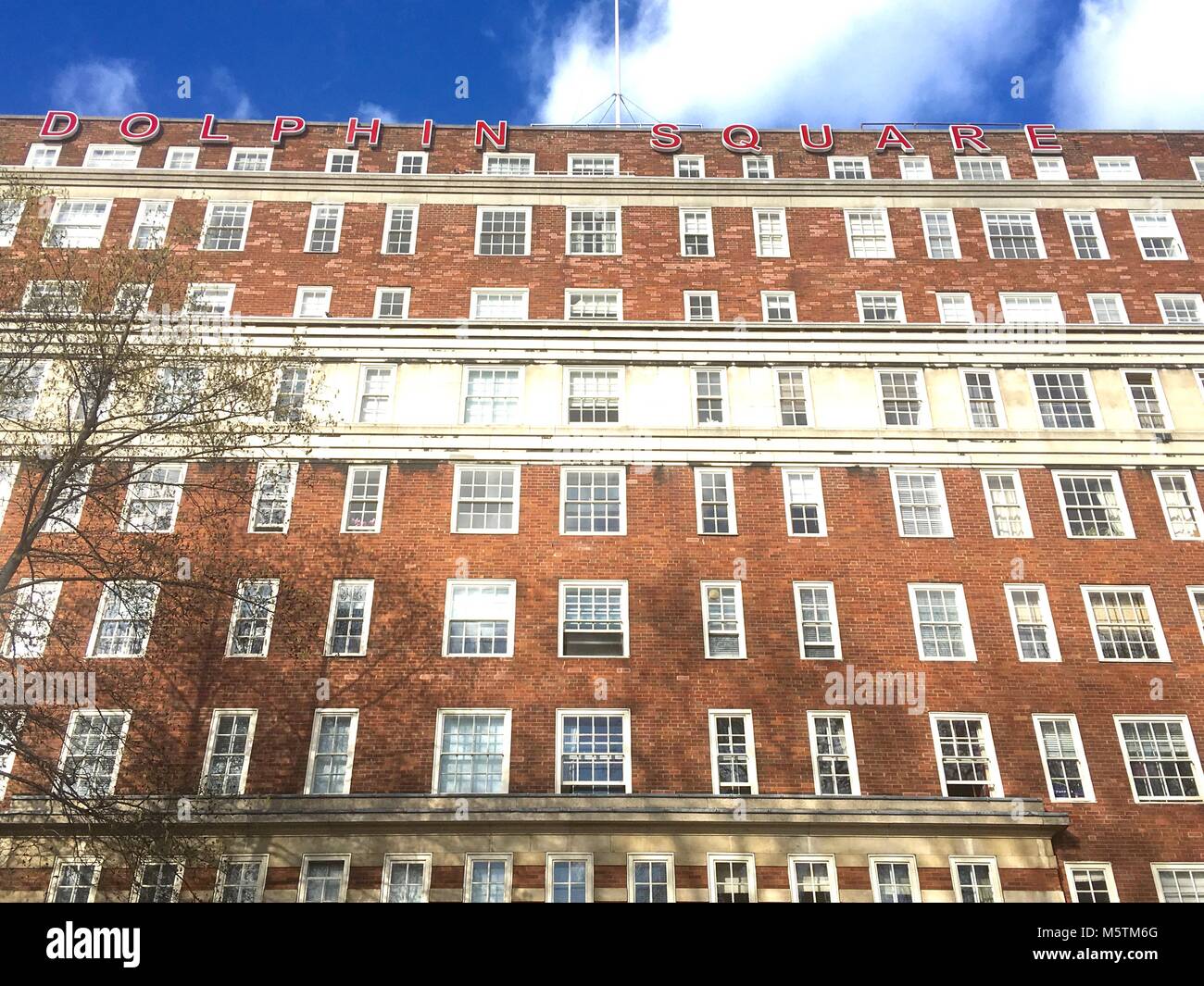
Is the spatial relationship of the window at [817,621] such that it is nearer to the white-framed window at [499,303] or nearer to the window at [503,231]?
the white-framed window at [499,303]

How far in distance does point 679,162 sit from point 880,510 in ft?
58.8

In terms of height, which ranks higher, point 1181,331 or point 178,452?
point 1181,331

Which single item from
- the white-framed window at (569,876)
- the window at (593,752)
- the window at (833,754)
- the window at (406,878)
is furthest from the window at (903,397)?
the window at (406,878)

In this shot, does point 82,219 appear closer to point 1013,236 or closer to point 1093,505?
point 1013,236

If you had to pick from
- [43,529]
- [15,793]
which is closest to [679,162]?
[43,529]

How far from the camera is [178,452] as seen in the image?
31.6 meters

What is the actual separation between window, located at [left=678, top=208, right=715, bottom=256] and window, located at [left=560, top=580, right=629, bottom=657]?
48.0ft

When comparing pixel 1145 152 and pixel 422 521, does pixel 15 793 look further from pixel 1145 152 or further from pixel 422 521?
pixel 1145 152

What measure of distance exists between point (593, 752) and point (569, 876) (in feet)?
11.5

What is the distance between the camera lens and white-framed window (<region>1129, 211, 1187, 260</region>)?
3866cm

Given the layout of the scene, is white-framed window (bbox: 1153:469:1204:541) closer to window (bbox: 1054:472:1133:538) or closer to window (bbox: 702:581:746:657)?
window (bbox: 1054:472:1133:538)

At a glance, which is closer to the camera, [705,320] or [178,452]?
[178,452]

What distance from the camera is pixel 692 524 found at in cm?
3181

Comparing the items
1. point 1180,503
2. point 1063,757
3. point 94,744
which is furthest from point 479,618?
point 1180,503
